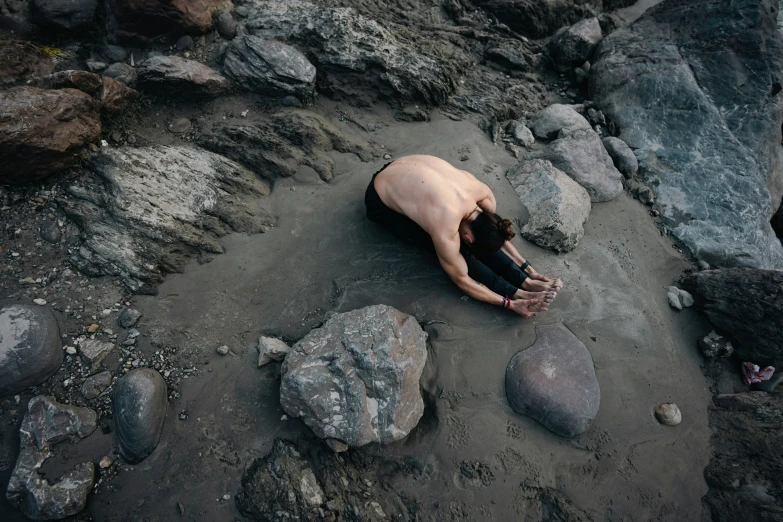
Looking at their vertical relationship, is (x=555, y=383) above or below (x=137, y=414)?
above

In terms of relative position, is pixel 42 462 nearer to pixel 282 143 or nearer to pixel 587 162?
pixel 282 143

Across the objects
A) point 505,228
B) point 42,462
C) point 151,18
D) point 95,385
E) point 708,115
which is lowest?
point 42,462

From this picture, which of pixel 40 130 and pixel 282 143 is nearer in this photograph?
pixel 40 130

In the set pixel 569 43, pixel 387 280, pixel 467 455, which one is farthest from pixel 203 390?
pixel 569 43

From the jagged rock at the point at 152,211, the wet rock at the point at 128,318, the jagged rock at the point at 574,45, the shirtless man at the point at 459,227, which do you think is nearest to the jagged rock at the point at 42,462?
the wet rock at the point at 128,318

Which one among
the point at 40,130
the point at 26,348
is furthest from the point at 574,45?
the point at 26,348

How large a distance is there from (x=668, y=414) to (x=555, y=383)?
39.5 inches

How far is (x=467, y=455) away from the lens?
299cm

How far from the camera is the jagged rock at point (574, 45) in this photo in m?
5.82

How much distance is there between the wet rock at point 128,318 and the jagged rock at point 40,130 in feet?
4.36

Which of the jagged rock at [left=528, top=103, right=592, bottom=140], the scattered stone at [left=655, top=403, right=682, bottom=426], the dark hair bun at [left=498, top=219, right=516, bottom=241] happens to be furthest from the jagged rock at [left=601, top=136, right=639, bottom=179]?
the scattered stone at [left=655, top=403, right=682, bottom=426]

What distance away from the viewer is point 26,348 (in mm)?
2818

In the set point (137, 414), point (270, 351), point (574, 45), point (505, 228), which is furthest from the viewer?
point (574, 45)

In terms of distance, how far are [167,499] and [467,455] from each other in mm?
1954
